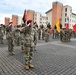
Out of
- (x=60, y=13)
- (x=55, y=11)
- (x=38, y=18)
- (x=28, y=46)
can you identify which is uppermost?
(x=55, y=11)

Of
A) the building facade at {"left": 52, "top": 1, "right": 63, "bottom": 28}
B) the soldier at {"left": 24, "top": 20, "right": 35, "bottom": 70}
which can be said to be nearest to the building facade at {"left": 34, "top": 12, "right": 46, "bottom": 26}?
the building facade at {"left": 52, "top": 1, "right": 63, "bottom": 28}

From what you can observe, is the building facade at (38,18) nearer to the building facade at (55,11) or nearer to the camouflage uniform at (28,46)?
the building facade at (55,11)

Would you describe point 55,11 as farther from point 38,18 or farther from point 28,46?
point 28,46

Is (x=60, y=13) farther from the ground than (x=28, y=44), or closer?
farther from the ground

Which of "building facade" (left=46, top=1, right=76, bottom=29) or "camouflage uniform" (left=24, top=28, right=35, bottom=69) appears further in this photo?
"building facade" (left=46, top=1, right=76, bottom=29)

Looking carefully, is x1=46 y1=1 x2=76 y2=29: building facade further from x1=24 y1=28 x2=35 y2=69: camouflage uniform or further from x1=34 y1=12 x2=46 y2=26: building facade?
x1=24 y1=28 x2=35 y2=69: camouflage uniform

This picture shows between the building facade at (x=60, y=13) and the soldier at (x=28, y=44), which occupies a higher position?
the building facade at (x=60, y=13)

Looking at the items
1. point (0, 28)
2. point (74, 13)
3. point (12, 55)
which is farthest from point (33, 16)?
point (12, 55)

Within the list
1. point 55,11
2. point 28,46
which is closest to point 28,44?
point 28,46

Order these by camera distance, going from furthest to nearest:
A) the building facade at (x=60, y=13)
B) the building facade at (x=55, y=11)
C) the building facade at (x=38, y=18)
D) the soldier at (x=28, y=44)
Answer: the building facade at (x=38, y=18), the building facade at (x=60, y=13), the building facade at (x=55, y=11), the soldier at (x=28, y=44)

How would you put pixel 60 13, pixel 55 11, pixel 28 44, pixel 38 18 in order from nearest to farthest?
pixel 28 44 < pixel 55 11 < pixel 60 13 < pixel 38 18

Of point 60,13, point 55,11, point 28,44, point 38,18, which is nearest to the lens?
point 28,44

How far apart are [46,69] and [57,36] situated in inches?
774

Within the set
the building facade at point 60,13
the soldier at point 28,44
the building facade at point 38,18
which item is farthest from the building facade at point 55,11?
the soldier at point 28,44
